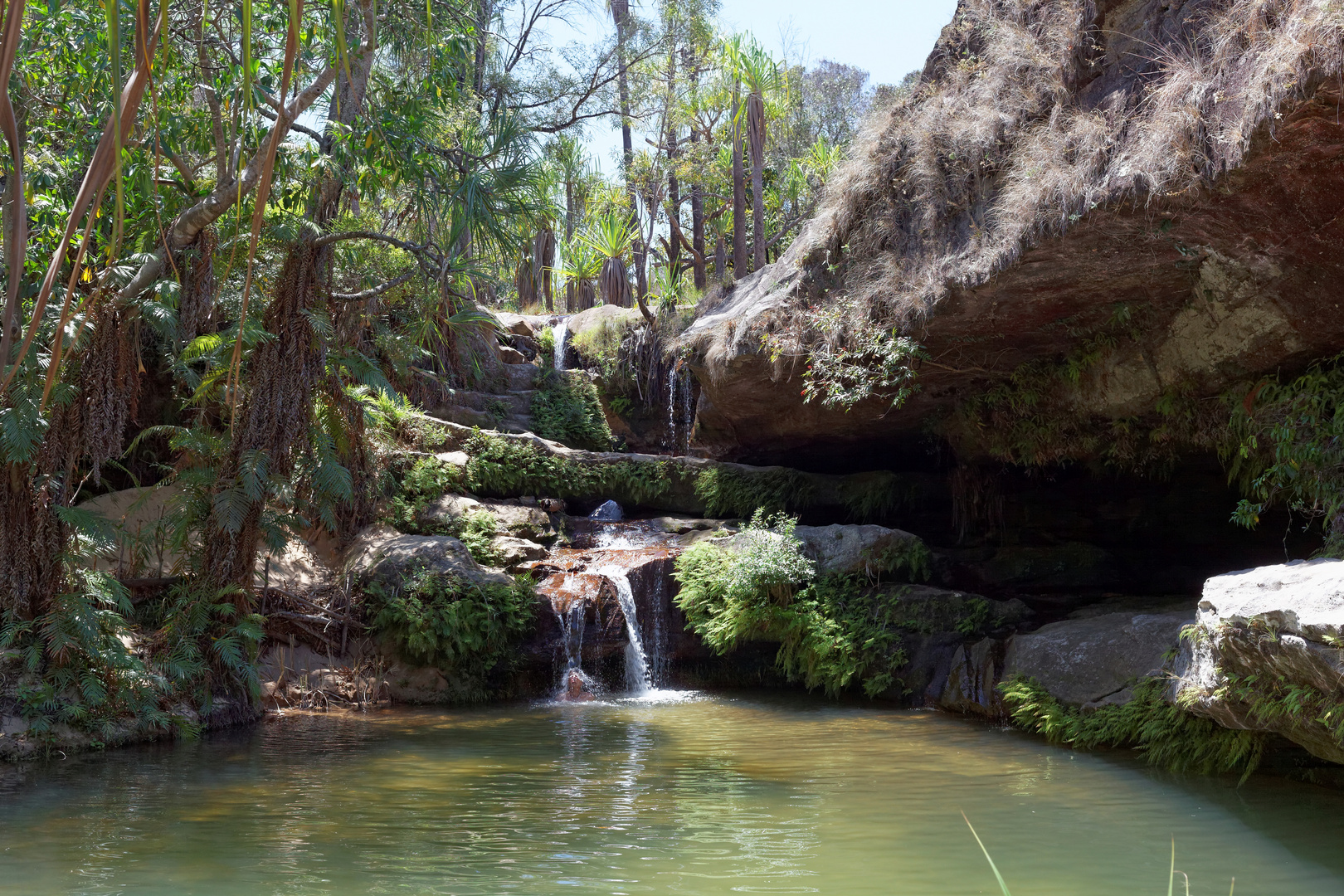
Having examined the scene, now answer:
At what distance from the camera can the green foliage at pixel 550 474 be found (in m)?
14.6

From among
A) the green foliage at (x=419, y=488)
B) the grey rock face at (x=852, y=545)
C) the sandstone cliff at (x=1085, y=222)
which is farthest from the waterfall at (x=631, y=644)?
the sandstone cliff at (x=1085, y=222)

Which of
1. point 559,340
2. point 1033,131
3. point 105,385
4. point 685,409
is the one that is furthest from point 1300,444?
point 559,340

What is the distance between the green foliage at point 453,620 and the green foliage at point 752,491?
4.14m

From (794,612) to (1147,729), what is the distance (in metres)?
4.38

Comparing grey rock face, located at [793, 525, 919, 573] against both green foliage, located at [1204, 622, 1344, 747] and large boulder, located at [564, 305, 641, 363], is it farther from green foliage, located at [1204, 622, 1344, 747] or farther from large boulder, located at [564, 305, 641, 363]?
large boulder, located at [564, 305, 641, 363]

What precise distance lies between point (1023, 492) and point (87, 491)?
1254 cm

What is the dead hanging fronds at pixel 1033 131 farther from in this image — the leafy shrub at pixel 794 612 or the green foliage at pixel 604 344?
the green foliage at pixel 604 344

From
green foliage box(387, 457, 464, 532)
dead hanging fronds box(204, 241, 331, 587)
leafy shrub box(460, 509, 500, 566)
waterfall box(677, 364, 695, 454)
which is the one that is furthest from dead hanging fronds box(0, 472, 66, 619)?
waterfall box(677, 364, 695, 454)

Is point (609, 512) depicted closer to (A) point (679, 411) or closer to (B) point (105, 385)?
(A) point (679, 411)

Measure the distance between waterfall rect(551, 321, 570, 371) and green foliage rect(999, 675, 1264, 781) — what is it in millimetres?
14216

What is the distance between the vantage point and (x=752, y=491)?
14727 mm

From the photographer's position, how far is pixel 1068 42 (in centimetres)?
975

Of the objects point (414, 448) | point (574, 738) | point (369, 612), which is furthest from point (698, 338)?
point (574, 738)

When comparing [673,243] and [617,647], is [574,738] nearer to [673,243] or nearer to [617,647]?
[617,647]
